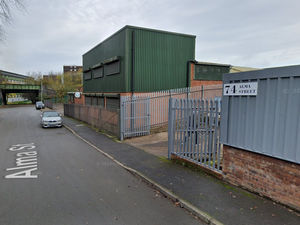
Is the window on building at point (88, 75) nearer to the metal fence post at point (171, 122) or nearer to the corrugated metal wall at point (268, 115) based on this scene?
the metal fence post at point (171, 122)

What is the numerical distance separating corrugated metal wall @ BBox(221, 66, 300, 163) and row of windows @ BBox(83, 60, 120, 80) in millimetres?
11133

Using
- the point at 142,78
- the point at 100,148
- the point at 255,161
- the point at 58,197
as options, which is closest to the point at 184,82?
the point at 142,78

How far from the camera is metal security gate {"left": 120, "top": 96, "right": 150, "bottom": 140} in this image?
1153 centimetres

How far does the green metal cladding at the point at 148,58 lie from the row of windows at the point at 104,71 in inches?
17.0

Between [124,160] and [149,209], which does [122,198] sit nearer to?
[149,209]

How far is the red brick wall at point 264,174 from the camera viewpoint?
154 inches

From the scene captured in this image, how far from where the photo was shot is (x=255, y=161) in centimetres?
451

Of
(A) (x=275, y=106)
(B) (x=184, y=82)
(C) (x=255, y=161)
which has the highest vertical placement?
→ (B) (x=184, y=82)

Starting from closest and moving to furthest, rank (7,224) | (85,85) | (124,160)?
1. (7,224)
2. (124,160)
3. (85,85)

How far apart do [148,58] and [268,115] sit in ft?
36.5

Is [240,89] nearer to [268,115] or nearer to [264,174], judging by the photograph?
[268,115]

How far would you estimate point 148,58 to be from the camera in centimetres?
1433

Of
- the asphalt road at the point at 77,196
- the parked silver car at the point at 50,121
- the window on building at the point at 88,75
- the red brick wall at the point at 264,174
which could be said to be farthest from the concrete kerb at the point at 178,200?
the window on building at the point at 88,75

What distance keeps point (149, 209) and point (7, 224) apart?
105 inches
